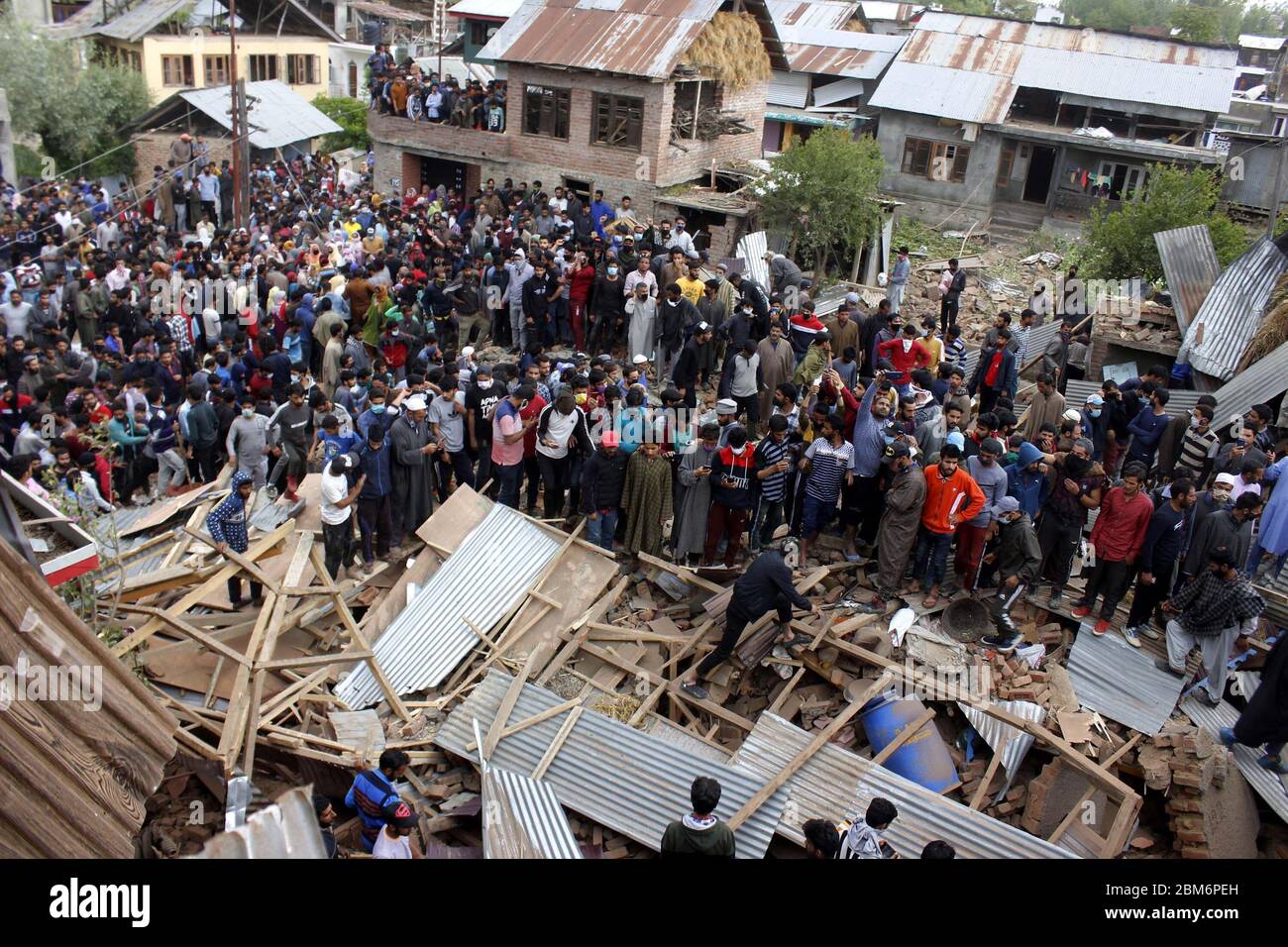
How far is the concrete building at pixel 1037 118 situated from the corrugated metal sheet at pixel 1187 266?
1331cm

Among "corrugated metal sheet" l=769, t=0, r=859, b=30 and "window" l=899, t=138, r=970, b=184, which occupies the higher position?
"corrugated metal sheet" l=769, t=0, r=859, b=30

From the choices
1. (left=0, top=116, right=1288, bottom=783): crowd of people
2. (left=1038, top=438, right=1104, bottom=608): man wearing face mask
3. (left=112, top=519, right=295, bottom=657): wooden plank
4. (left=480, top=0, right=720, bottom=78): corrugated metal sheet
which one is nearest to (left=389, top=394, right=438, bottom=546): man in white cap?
(left=0, top=116, right=1288, bottom=783): crowd of people

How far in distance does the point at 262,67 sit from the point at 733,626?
123ft

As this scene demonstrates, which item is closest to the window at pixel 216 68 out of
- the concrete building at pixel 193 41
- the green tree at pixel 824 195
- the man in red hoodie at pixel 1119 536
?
the concrete building at pixel 193 41

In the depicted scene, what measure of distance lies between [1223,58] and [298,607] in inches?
1244

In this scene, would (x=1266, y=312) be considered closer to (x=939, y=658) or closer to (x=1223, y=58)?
(x=939, y=658)

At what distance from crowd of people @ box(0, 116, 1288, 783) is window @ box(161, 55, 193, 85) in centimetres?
2259

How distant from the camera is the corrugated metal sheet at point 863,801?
23.5 feet

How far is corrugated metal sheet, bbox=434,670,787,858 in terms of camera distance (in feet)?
24.6

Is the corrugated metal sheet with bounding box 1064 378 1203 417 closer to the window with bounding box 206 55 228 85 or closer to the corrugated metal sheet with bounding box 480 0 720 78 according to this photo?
the corrugated metal sheet with bounding box 480 0 720 78

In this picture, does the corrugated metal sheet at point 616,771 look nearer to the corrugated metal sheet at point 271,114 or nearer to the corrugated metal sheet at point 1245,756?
the corrugated metal sheet at point 1245,756

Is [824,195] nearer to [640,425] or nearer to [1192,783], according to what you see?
[640,425]

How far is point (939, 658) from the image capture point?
8891 mm
